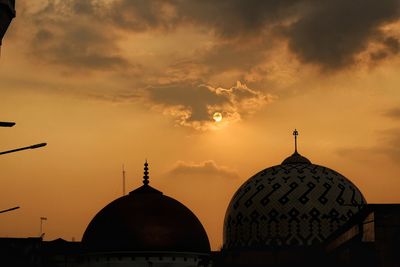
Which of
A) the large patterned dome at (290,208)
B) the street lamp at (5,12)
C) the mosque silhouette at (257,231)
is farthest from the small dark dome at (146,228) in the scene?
the street lamp at (5,12)

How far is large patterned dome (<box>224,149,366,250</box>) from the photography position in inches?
1981

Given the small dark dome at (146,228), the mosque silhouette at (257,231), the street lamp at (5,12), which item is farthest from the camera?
the small dark dome at (146,228)

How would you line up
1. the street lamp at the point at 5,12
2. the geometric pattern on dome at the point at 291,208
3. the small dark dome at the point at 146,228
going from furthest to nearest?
the geometric pattern on dome at the point at 291,208
the small dark dome at the point at 146,228
the street lamp at the point at 5,12

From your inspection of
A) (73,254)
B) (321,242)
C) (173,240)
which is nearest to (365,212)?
(173,240)

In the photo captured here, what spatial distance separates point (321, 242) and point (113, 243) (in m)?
13.7

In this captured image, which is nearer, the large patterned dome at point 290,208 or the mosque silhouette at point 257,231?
the mosque silhouette at point 257,231

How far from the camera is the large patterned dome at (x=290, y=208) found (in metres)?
50.3

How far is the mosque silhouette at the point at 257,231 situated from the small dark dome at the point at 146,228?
39mm

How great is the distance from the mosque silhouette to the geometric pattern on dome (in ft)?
0.16

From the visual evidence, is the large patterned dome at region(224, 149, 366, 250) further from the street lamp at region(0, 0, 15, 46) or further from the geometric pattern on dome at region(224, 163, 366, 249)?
the street lamp at region(0, 0, 15, 46)

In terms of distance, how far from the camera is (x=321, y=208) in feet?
167

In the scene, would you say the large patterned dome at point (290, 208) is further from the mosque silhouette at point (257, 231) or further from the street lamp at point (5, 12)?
the street lamp at point (5, 12)

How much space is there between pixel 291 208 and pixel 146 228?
41.6 ft

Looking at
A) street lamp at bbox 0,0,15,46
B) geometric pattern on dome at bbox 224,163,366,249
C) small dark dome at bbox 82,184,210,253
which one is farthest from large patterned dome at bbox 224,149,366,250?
street lamp at bbox 0,0,15,46
